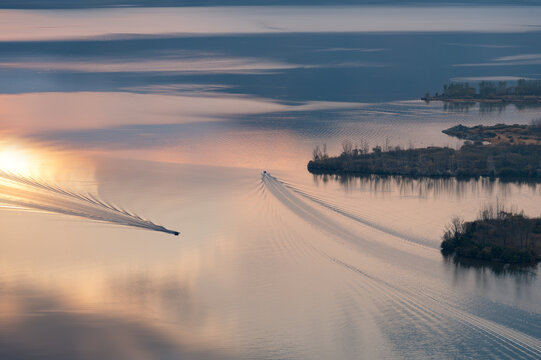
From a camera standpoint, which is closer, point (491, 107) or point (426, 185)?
point (426, 185)

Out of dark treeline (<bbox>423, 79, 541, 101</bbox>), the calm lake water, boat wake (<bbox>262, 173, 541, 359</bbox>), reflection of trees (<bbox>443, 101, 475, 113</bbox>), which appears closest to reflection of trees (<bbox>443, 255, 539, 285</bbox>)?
the calm lake water

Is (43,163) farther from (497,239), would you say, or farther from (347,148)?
(497,239)

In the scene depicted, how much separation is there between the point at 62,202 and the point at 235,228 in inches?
128

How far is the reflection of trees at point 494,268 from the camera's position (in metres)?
11.2

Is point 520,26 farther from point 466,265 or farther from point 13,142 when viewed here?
point 466,265

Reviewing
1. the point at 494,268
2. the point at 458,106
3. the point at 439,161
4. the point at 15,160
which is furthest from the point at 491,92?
the point at 494,268

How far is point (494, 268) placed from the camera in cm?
1154

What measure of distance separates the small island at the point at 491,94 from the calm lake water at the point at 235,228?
3.59 ft

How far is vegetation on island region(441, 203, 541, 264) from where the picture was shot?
11641 millimetres

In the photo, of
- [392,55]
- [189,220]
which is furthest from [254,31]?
[189,220]

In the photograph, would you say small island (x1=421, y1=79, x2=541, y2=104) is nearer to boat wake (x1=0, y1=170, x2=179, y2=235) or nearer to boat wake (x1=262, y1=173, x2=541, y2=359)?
boat wake (x1=262, y1=173, x2=541, y2=359)

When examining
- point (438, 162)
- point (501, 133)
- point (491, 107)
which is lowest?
point (438, 162)

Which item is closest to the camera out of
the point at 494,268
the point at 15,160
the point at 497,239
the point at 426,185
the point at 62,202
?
the point at 494,268

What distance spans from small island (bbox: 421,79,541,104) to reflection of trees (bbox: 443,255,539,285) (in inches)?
638
